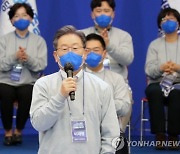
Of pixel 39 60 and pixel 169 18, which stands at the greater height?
pixel 169 18

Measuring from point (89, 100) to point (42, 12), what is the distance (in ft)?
14.4

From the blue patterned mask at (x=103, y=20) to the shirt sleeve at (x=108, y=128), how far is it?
2824 millimetres

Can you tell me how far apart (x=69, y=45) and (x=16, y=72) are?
3.06m

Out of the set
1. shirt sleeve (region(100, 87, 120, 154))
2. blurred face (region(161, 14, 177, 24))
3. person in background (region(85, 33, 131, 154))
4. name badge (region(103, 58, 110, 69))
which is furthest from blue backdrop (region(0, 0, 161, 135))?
shirt sleeve (region(100, 87, 120, 154))

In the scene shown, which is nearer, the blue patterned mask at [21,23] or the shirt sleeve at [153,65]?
the shirt sleeve at [153,65]

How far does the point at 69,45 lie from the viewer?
106 inches

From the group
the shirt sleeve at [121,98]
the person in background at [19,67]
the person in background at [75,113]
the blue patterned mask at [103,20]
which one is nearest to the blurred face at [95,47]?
the shirt sleeve at [121,98]

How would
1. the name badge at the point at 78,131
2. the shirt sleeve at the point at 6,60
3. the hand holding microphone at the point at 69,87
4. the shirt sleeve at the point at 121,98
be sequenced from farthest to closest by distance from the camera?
the shirt sleeve at the point at 6,60, the shirt sleeve at the point at 121,98, the name badge at the point at 78,131, the hand holding microphone at the point at 69,87

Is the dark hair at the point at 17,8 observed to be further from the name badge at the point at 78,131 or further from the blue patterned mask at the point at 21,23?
the name badge at the point at 78,131

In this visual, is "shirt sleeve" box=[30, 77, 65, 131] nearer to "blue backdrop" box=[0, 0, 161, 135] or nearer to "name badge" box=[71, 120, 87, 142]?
"name badge" box=[71, 120, 87, 142]

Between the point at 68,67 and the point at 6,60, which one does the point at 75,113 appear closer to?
the point at 68,67

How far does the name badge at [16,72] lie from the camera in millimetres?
5664

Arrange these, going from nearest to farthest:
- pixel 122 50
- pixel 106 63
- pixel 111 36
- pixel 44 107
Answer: pixel 44 107 < pixel 106 63 < pixel 122 50 < pixel 111 36

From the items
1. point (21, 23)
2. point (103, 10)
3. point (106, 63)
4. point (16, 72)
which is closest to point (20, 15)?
point (21, 23)
